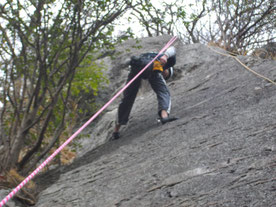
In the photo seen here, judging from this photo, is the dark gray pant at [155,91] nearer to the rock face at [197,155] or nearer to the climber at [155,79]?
the climber at [155,79]

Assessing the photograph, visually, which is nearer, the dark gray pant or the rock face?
the rock face

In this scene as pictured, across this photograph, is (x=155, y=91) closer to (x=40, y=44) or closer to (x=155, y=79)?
(x=155, y=79)

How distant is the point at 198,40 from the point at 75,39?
705 centimetres

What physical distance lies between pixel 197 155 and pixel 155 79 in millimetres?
1954

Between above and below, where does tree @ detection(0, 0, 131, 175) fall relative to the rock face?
above

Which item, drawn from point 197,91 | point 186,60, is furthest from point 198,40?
point 197,91

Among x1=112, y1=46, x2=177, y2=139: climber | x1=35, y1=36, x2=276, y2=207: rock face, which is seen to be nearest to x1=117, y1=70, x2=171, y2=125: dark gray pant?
x1=112, y1=46, x2=177, y2=139: climber

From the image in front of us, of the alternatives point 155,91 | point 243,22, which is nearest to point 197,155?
point 155,91

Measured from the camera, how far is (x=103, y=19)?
4.45 metres

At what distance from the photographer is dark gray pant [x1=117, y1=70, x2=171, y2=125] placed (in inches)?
164

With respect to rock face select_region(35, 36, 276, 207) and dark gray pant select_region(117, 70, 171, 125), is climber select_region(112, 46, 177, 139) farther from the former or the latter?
rock face select_region(35, 36, 276, 207)

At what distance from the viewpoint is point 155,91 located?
4.41 m

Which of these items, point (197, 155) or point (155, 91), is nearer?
point (197, 155)

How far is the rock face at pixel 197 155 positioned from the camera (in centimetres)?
204
